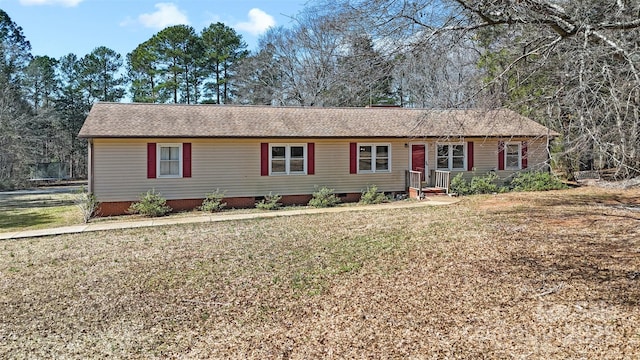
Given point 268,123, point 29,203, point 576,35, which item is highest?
point 268,123

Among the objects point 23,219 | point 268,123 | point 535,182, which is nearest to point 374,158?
point 268,123

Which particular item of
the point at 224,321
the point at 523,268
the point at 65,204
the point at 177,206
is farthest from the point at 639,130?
the point at 65,204

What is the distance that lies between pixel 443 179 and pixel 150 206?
11.0 m

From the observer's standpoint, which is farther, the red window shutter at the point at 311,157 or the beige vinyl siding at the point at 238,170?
the red window shutter at the point at 311,157

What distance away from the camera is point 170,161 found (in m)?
15.0

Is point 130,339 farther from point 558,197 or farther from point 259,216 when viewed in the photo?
point 558,197

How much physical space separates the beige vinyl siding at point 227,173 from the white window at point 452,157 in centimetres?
160

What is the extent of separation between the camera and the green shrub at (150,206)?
14.0 metres

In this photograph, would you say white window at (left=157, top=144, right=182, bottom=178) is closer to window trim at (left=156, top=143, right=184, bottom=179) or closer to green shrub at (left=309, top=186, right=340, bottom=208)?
window trim at (left=156, top=143, right=184, bottom=179)

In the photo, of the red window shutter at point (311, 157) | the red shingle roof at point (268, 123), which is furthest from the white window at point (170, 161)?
the red window shutter at point (311, 157)

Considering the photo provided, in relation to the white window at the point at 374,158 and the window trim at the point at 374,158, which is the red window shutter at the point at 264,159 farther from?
the white window at the point at 374,158

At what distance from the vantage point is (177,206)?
49.1 ft

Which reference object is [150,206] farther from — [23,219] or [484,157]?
[484,157]

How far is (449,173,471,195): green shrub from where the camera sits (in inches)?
655
